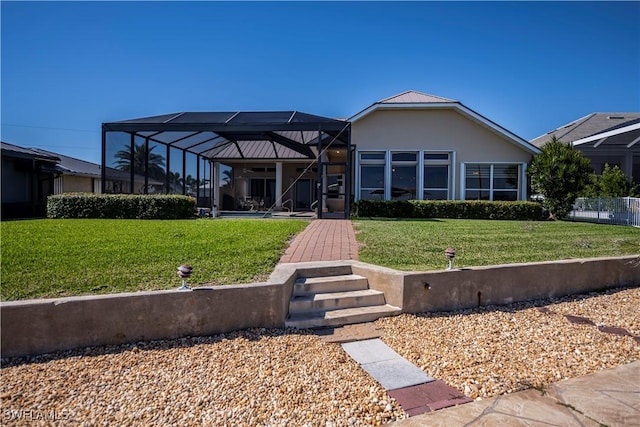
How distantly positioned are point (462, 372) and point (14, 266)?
224 inches

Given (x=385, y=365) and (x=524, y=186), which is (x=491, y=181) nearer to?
(x=524, y=186)

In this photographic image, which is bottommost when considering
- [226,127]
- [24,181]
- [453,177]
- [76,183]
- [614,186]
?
[24,181]

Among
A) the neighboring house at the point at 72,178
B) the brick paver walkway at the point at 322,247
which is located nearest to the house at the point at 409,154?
the neighboring house at the point at 72,178

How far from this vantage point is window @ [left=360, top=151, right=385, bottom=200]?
16.6 meters

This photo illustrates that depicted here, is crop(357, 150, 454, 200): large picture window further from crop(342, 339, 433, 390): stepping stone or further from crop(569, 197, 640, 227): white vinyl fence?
crop(342, 339, 433, 390): stepping stone

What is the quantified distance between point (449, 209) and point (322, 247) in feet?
33.9

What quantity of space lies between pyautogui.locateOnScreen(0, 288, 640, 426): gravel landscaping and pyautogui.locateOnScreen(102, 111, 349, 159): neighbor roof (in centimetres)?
1025

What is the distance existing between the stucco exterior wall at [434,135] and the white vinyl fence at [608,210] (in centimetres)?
324

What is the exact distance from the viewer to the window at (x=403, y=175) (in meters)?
16.6

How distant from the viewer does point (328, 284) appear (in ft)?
15.4

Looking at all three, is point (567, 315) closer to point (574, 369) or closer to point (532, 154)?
point (574, 369)

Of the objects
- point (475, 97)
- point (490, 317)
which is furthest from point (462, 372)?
point (475, 97)

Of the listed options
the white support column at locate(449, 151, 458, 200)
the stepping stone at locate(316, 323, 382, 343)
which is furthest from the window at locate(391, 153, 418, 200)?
the stepping stone at locate(316, 323, 382, 343)

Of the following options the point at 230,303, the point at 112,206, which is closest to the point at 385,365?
the point at 230,303
